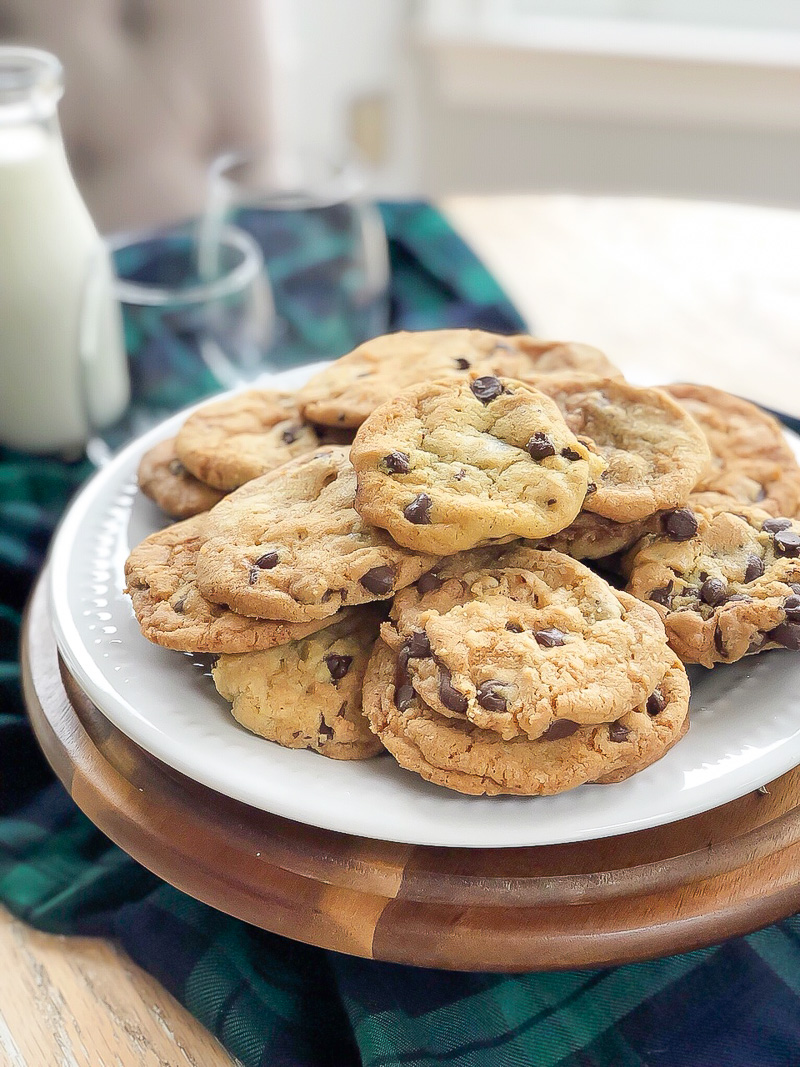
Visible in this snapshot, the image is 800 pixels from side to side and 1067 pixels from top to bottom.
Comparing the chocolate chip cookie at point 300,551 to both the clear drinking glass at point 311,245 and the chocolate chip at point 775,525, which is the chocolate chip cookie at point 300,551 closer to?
the chocolate chip at point 775,525

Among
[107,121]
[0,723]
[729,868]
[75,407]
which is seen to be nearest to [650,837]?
[729,868]

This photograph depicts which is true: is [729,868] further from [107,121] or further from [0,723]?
[107,121]

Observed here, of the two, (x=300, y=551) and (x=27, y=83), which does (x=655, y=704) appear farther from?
(x=27, y=83)

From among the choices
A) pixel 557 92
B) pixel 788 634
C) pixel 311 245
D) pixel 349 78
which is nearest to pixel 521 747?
pixel 788 634

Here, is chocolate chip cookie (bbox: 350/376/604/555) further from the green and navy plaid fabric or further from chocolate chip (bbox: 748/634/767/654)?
the green and navy plaid fabric

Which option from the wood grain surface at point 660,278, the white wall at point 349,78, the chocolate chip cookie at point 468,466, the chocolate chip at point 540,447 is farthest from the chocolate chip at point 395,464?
the white wall at point 349,78

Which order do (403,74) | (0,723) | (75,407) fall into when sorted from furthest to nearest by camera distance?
(403,74) → (75,407) → (0,723)

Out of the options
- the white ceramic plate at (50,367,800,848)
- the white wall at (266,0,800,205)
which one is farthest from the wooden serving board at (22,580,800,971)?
the white wall at (266,0,800,205)
